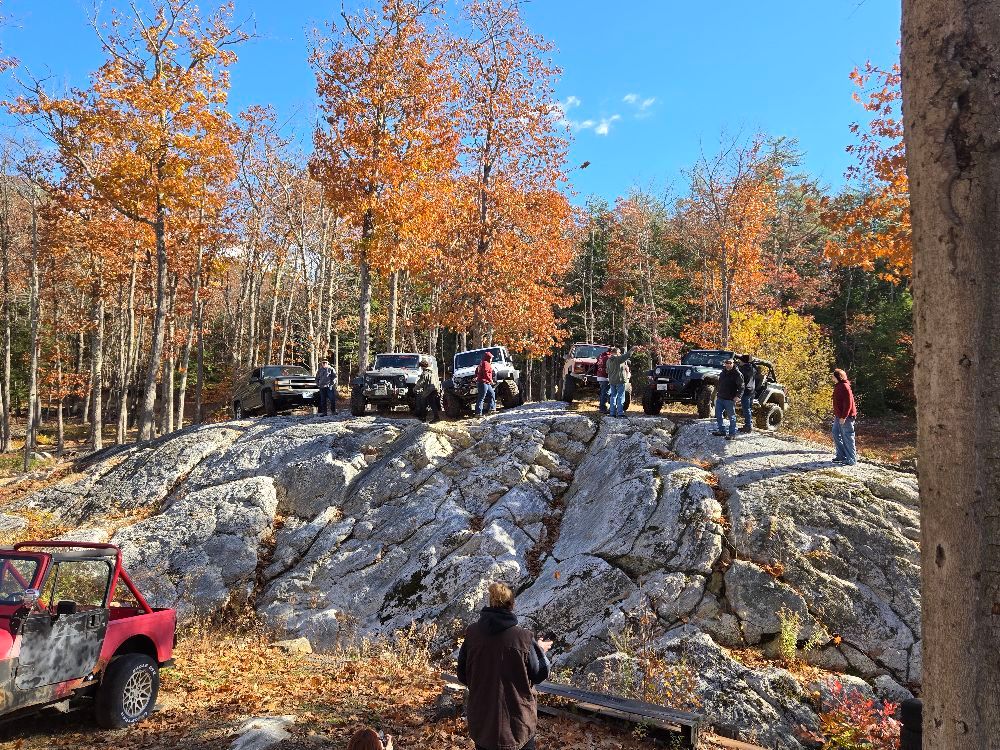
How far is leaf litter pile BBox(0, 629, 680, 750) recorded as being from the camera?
213 inches

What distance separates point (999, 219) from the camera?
83.7 inches

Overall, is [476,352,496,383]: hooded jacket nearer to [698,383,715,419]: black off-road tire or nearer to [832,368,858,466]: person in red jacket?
[698,383,715,419]: black off-road tire

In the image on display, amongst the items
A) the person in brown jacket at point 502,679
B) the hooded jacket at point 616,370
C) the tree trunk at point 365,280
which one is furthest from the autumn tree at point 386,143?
the person in brown jacket at point 502,679

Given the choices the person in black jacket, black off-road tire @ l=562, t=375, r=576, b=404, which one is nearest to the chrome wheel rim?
the person in black jacket

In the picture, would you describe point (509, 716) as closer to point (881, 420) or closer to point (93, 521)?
point (93, 521)

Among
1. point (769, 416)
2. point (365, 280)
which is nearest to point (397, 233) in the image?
point (365, 280)

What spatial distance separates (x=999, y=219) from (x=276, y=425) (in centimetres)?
1643

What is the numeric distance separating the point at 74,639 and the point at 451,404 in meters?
11.6

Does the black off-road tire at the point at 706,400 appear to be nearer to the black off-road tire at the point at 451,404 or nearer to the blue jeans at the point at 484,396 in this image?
the blue jeans at the point at 484,396

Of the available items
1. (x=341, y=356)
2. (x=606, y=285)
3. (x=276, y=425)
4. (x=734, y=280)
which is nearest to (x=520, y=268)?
(x=734, y=280)

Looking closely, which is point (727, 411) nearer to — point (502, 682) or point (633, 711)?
point (633, 711)

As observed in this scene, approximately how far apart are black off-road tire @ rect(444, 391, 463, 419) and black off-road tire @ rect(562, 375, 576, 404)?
2.84m

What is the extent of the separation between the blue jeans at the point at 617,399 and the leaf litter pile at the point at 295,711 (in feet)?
24.3

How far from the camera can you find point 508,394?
57.6ft
